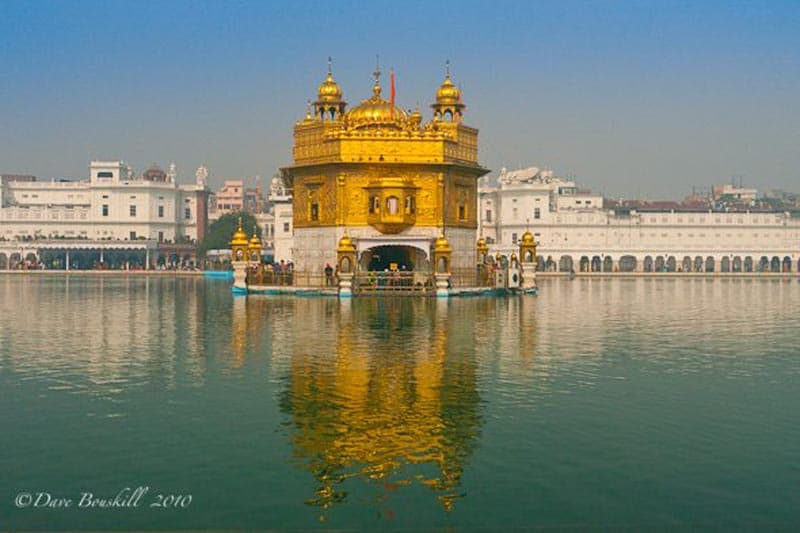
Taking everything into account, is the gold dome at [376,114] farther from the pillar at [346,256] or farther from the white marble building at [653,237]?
the white marble building at [653,237]

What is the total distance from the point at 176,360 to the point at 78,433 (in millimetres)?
7310

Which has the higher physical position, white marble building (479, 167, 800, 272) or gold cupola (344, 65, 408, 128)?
gold cupola (344, 65, 408, 128)

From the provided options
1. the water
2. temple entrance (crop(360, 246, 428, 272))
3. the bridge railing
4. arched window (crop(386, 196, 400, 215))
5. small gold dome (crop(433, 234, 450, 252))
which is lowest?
the water

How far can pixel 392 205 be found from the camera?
1868 inches

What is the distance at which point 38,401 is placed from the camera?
50.8 ft

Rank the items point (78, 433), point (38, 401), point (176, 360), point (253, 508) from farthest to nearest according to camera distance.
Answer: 1. point (176, 360)
2. point (38, 401)
3. point (78, 433)
4. point (253, 508)

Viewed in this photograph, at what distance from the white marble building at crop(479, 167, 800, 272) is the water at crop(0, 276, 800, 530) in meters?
91.5

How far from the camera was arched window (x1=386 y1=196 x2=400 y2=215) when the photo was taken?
155 feet

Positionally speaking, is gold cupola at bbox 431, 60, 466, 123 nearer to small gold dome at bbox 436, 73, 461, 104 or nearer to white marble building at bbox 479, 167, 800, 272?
small gold dome at bbox 436, 73, 461, 104

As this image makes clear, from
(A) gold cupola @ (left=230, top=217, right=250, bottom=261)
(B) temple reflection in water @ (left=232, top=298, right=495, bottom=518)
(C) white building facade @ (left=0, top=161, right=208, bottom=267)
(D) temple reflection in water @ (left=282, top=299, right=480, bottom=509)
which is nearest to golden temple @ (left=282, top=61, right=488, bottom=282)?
Result: (A) gold cupola @ (left=230, top=217, right=250, bottom=261)

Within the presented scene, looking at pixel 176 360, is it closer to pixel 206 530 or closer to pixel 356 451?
pixel 356 451

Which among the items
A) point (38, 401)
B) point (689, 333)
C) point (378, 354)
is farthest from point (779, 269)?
point (38, 401)

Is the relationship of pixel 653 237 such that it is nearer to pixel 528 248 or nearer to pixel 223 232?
pixel 223 232

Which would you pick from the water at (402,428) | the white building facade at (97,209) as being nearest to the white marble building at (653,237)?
the white building facade at (97,209)
